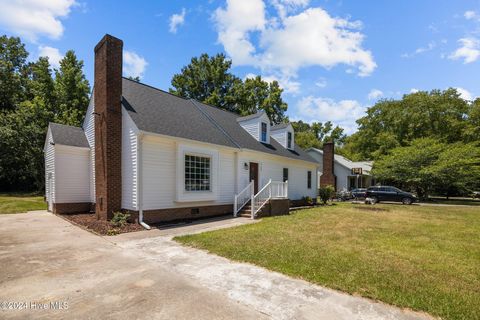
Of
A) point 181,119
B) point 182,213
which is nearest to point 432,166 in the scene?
point 181,119

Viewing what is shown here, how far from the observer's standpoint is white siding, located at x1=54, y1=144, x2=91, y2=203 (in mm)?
12180

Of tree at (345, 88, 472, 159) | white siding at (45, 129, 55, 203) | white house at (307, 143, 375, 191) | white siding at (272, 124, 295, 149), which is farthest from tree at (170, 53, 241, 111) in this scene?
white siding at (45, 129, 55, 203)

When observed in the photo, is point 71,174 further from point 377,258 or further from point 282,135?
point 282,135

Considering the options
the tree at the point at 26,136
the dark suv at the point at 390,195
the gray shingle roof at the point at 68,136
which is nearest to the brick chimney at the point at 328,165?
the dark suv at the point at 390,195

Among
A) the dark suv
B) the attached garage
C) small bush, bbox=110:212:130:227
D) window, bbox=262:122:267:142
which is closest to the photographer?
small bush, bbox=110:212:130:227

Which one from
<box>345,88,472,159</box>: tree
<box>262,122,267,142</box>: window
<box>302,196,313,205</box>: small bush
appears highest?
<box>345,88,472,159</box>: tree

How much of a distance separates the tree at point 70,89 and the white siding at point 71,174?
1465 cm

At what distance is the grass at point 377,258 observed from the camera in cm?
393

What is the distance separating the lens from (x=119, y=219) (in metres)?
9.40

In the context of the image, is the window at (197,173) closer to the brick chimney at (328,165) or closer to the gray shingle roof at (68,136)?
the gray shingle roof at (68,136)

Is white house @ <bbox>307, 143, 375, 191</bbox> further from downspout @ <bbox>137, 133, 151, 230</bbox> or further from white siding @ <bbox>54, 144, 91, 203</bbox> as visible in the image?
white siding @ <bbox>54, 144, 91, 203</bbox>

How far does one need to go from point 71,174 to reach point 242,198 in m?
8.66

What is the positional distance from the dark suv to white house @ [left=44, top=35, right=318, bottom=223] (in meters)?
12.0

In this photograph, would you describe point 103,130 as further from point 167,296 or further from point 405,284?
point 405,284
